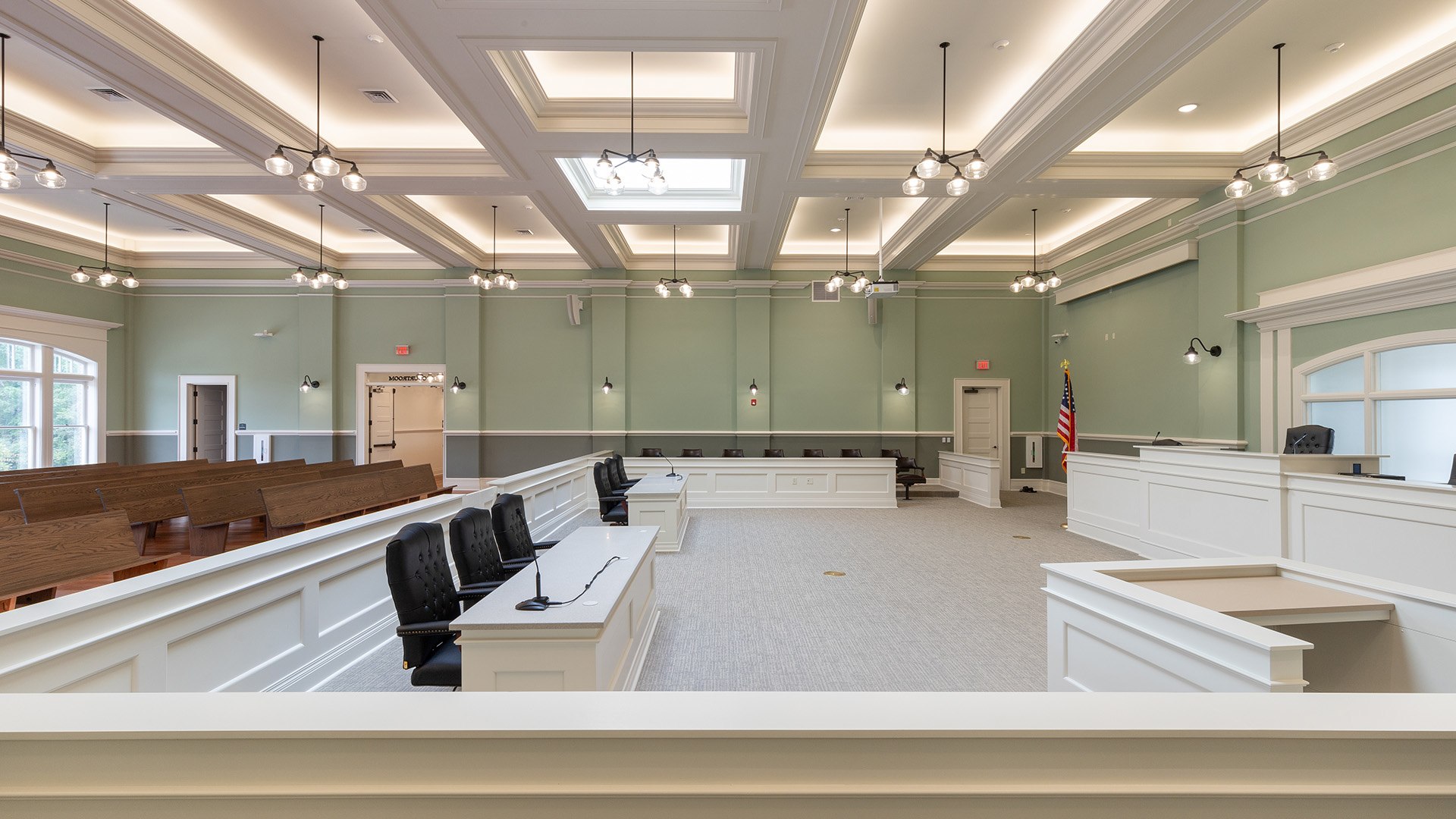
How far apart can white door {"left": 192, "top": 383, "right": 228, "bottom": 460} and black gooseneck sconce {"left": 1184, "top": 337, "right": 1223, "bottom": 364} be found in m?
15.8

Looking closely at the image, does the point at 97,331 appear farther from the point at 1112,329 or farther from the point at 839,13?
the point at 1112,329

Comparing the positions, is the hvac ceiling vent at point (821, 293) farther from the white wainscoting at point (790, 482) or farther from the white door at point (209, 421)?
the white door at point (209, 421)

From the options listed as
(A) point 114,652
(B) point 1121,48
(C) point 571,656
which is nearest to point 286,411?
(A) point 114,652

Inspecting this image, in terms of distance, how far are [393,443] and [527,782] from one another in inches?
535

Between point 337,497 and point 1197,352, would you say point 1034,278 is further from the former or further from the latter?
point 337,497

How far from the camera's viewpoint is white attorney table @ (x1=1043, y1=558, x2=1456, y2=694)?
1812 millimetres

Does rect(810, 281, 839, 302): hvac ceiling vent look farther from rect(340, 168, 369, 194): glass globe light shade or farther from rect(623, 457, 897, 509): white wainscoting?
rect(340, 168, 369, 194): glass globe light shade

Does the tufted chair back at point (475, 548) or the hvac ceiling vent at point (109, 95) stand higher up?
the hvac ceiling vent at point (109, 95)

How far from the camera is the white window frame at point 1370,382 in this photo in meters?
5.13

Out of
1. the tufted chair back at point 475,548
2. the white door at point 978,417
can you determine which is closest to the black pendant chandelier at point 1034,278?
the white door at point 978,417

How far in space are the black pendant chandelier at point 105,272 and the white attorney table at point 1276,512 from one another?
13.0 m

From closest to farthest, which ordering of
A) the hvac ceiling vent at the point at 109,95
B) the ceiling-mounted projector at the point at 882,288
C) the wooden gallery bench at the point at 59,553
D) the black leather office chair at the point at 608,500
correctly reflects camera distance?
the wooden gallery bench at the point at 59,553, the hvac ceiling vent at the point at 109,95, the black leather office chair at the point at 608,500, the ceiling-mounted projector at the point at 882,288

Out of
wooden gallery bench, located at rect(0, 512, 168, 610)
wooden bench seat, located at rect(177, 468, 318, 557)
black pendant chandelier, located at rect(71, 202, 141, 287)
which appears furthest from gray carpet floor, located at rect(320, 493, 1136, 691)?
black pendant chandelier, located at rect(71, 202, 141, 287)

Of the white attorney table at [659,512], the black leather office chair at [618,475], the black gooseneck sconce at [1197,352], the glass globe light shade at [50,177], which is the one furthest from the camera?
the black leather office chair at [618,475]
